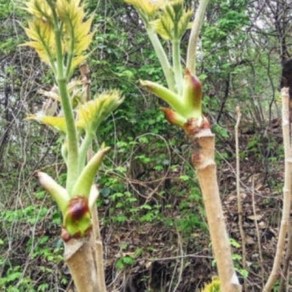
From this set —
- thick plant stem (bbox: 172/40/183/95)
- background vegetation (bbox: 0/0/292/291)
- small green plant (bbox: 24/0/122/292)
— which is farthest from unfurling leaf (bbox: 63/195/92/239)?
background vegetation (bbox: 0/0/292/291)

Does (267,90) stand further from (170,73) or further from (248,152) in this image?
(170,73)

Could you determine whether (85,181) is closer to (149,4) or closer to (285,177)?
(149,4)

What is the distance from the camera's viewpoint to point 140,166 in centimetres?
300

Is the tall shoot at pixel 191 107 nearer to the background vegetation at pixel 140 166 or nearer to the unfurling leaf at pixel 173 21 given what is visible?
the unfurling leaf at pixel 173 21

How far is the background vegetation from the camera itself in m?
2.60

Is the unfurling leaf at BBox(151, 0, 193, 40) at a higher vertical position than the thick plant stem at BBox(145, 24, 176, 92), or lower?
higher

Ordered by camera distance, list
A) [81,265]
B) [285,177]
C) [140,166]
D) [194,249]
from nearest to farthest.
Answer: [81,265] < [285,177] < [194,249] < [140,166]

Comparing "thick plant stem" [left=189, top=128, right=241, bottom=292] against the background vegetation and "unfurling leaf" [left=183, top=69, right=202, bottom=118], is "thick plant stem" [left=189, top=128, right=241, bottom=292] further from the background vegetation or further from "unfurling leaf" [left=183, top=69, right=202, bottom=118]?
the background vegetation

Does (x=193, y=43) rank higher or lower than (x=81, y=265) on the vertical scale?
higher

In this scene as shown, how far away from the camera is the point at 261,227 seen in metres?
2.73

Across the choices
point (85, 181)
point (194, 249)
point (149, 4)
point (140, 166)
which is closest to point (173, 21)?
point (149, 4)

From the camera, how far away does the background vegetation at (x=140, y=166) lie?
2.60m

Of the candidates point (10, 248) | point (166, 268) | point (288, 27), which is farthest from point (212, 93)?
point (10, 248)

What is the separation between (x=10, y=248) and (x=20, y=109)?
742mm
